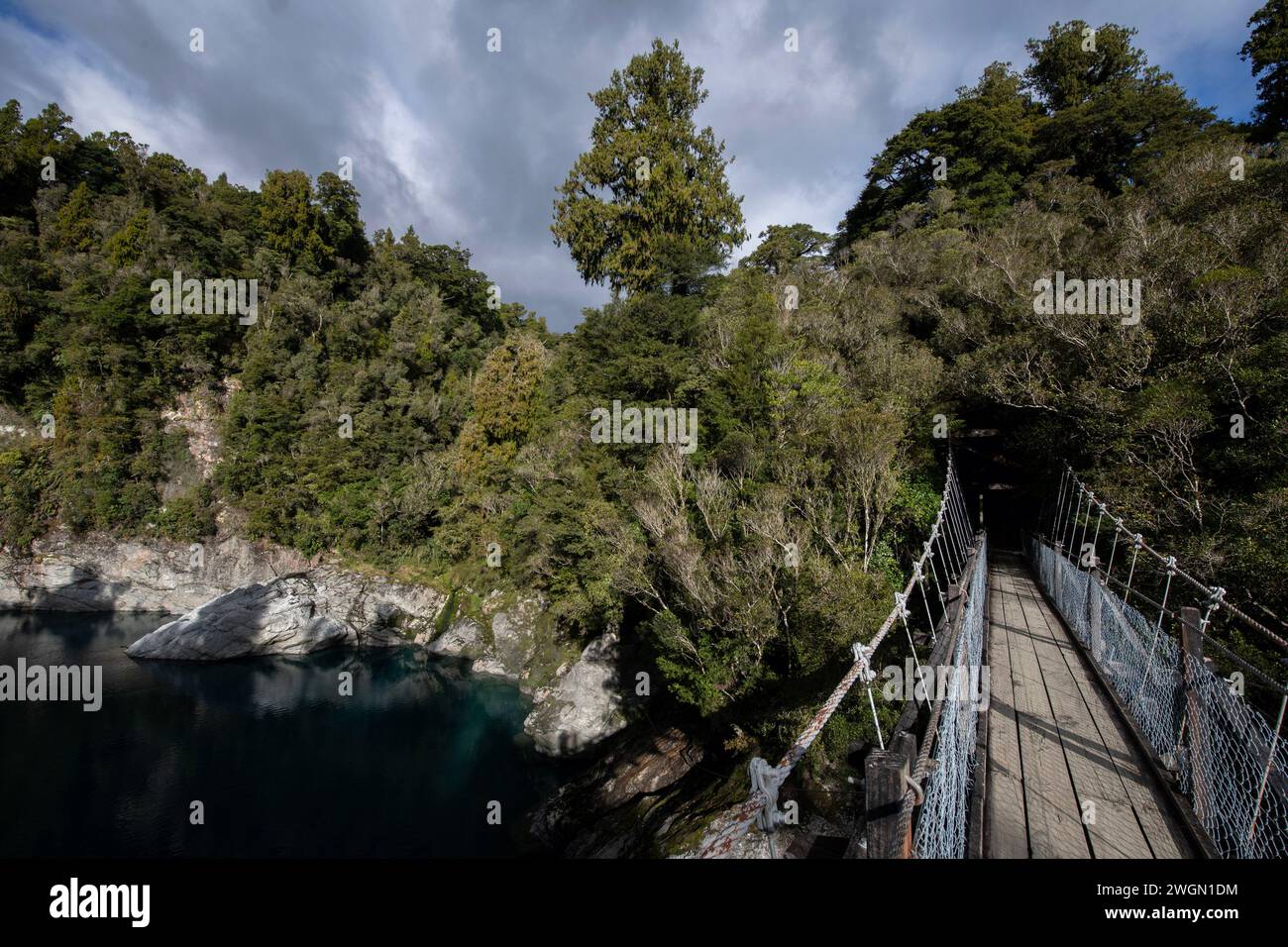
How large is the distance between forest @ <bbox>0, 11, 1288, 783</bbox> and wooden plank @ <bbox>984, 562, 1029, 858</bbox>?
315 cm

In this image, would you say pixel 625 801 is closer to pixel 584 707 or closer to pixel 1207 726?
pixel 584 707

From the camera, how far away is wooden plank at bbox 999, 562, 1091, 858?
2797mm

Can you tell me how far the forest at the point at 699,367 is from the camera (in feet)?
29.2

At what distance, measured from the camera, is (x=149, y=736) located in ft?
44.0

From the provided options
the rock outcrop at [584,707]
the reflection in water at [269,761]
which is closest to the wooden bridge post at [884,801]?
the reflection in water at [269,761]

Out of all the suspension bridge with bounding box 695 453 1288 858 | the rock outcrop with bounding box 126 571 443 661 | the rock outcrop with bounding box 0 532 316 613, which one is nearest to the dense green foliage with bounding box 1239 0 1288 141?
the suspension bridge with bounding box 695 453 1288 858

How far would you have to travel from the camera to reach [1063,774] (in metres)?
3.37

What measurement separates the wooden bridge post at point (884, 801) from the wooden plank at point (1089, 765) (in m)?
2.26

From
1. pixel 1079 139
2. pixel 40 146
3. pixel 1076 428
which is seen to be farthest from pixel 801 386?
pixel 40 146

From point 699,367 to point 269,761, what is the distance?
50.3ft

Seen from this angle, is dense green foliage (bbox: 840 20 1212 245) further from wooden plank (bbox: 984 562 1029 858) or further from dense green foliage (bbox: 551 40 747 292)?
wooden plank (bbox: 984 562 1029 858)

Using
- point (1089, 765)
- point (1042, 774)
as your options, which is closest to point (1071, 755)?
point (1089, 765)

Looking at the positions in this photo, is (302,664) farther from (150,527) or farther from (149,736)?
(150,527)

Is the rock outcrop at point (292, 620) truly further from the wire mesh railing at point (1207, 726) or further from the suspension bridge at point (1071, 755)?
the wire mesh railing at point (1207, 726)
